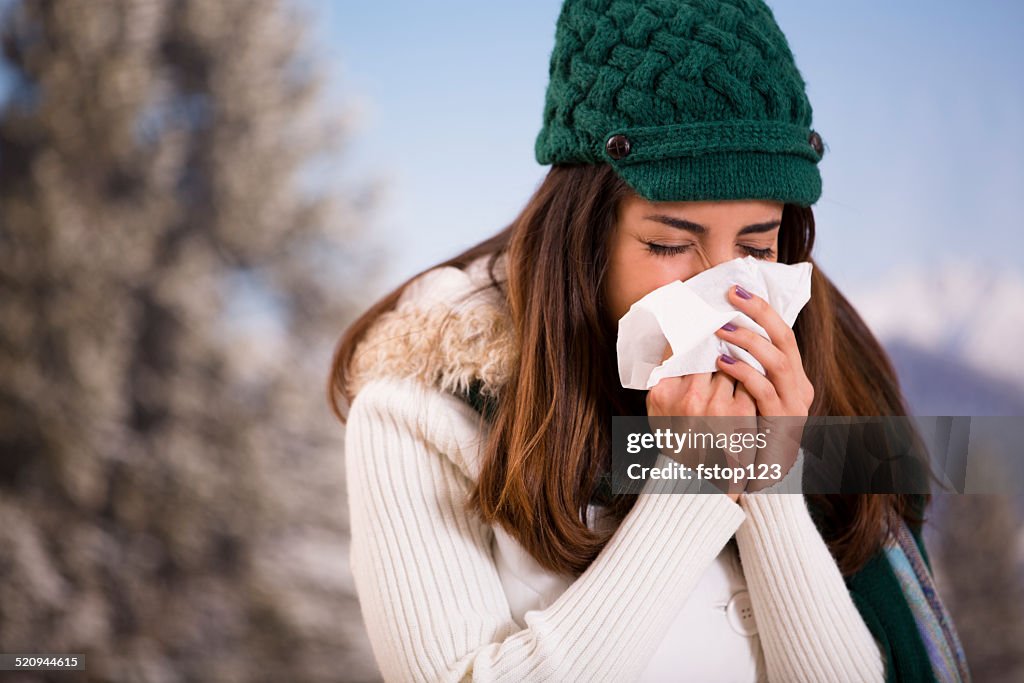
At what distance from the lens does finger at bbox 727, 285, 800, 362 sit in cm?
100

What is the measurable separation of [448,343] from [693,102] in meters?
→ 0.39

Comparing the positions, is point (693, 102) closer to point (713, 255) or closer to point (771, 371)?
point (713, 255)

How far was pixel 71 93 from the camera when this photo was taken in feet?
7.36

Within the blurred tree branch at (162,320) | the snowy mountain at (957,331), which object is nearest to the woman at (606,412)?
the snowy mountain at (957,331)

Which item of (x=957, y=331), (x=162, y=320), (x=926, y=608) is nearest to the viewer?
(x=926, y=608)

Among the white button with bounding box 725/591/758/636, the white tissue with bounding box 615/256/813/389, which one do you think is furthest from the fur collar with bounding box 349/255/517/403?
the white button with bounding box 725/591/758/636

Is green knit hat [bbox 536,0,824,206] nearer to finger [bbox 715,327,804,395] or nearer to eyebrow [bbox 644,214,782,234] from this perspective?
eyebrow [bbox 644,214,782,234]

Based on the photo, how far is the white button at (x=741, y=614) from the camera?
3.70ft

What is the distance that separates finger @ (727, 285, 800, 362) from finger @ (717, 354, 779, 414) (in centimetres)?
5

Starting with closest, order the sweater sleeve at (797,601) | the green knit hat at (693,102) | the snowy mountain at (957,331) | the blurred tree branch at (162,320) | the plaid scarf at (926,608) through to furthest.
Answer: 1. the green knit hat at (693,102)
2. the sweater sleeve at (797,601)
3. the plaid scarf at (926,608)
4. the snowy mountain at (957,331)
5. the blurred tree branch at (162,320)

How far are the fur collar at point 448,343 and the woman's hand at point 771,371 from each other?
0.88 feet

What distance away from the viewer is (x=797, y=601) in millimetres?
1090

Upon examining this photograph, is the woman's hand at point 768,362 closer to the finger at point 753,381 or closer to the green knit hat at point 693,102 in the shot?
the finger at point 753,381

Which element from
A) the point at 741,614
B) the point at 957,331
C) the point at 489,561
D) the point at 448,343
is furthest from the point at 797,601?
the point at 957,331
